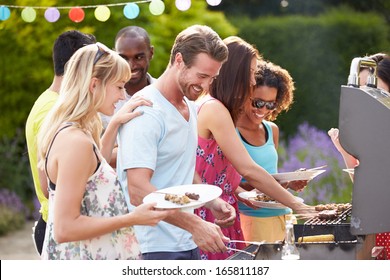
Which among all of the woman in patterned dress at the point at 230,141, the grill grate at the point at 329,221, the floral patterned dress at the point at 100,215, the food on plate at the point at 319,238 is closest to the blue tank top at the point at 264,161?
the woman in patterned dress at the point at 230,141

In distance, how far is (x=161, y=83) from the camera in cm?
318

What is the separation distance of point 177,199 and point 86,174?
0.35 meters

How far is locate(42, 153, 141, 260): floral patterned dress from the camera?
2732 mm

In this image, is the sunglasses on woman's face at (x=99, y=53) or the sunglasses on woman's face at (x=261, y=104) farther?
the sunglasses on woman's face at (x=261, y=104)

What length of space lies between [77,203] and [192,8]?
5.51 metres

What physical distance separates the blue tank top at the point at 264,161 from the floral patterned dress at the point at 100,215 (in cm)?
139

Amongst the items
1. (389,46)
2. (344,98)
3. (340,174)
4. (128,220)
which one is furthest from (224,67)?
(389,46)

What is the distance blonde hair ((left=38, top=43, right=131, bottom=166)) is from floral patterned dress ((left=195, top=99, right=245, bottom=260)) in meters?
0.96

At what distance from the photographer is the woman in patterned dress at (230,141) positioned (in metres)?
3.71

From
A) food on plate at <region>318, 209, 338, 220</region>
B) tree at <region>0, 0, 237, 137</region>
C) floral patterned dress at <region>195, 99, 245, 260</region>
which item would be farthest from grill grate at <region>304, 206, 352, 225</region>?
tree at <region>0, 0, 237, 137</region>

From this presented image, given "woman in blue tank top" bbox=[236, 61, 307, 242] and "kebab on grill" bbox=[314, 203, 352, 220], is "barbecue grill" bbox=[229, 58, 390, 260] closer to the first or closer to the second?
"kebab on grill" bbox=[314, 203, 352, 220]

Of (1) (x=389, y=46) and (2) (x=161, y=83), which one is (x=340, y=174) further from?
(2) (x=161, y=83)

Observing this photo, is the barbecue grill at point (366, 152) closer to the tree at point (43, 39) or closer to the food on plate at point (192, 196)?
the food on plate at point (192, 196)

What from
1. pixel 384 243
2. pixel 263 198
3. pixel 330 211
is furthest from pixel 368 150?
pixel 263 198
